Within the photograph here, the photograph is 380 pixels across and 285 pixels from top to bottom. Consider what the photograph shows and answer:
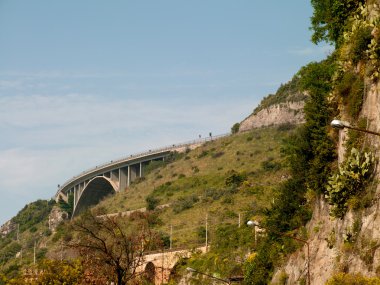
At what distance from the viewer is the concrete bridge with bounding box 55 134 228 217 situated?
5778 inches

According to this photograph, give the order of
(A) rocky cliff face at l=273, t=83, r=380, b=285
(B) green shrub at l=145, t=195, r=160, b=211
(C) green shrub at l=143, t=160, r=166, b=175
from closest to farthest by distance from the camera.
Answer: (A) rocky cliff face at l=273, t=83, r=380, b=285 < (B) green shrub at l=145, t=195, r=160, b=211 < (C) green shrub at l=143, t=160, r=166, b=175

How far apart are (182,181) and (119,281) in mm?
90908

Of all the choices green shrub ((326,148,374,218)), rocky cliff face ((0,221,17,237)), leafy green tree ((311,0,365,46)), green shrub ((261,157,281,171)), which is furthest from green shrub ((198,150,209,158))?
green shrub ((326,148,374,218))

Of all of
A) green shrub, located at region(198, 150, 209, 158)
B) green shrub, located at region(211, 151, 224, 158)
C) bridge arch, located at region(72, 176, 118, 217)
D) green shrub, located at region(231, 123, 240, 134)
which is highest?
green shrub, located at region(231, 123, 240, 134)

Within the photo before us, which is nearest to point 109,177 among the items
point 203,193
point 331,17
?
point 203,193

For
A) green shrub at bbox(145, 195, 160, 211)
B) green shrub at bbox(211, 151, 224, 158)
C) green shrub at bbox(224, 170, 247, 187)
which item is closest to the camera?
green shrub at bbox(224, 170, 247, 187)

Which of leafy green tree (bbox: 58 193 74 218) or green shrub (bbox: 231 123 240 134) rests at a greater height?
green shrub (bbox: 231 123 240 134)

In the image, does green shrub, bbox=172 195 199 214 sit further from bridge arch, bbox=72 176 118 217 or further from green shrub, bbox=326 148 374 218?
green shrub, bbox=326 148 374 218

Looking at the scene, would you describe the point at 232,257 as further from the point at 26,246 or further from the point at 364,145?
the point at 26,246

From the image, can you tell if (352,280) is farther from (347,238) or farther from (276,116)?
(276,116)

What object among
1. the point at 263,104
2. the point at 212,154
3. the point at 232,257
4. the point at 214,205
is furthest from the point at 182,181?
the point at 232,257

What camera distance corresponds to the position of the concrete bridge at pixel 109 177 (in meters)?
147

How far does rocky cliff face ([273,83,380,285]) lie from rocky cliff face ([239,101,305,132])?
86917mm

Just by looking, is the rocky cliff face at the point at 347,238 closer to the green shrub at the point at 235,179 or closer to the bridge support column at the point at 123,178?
the green shrub at the point at 235,179
